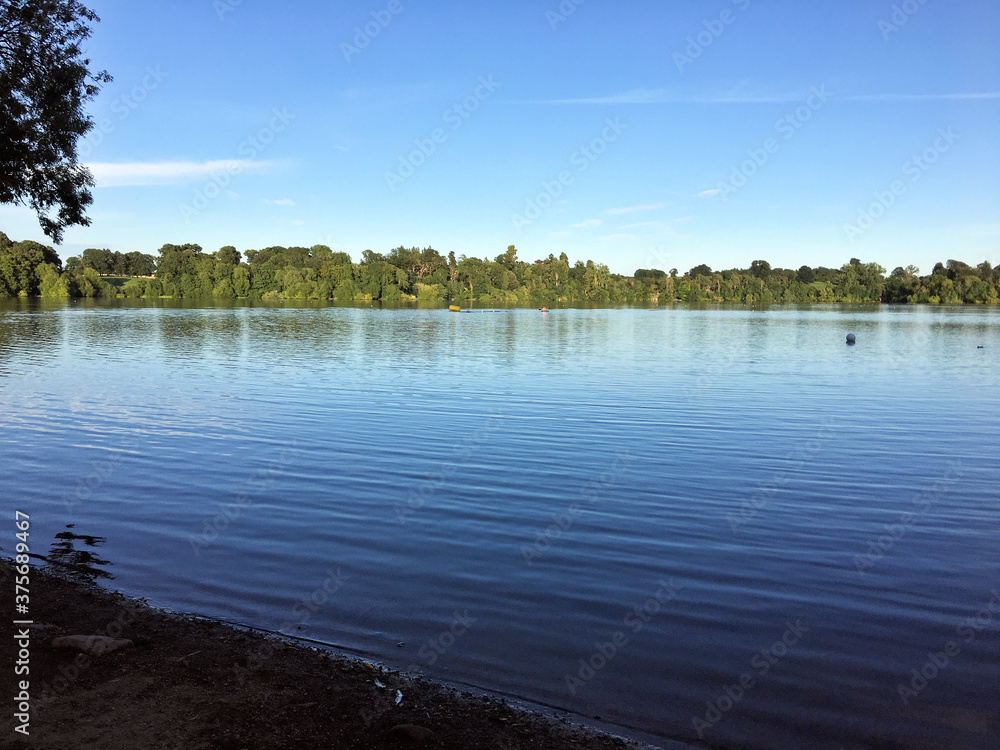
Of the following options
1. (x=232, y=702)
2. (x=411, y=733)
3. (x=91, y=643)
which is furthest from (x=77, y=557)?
(x=411, y=733)

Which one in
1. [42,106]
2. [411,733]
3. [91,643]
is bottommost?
[411,733]

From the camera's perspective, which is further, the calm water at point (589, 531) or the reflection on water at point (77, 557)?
the reflection on water at point (77, 557)

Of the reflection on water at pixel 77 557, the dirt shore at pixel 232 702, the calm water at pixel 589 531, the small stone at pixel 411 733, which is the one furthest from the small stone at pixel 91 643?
the small stone at pixel 411 733

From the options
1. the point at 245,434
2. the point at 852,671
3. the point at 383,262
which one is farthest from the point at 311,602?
the point at 383,262

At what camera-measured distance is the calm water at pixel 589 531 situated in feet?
21.1

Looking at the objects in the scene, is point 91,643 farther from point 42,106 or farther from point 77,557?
point 42,106

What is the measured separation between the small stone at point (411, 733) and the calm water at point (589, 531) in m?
1.34

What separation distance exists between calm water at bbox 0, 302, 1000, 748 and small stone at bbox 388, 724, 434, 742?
134 centimetres

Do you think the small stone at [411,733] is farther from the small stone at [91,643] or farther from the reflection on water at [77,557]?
the reflection on water at [77,557]

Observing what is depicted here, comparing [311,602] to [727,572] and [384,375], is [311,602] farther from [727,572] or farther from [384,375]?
[384,375]

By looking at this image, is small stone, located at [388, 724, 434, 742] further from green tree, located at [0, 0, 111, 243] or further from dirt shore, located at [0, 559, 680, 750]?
green tree, located at [0, 0, 111, 243]

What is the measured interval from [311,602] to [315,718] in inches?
109

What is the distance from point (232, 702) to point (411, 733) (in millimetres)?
1518

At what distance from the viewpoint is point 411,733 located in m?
4.98
